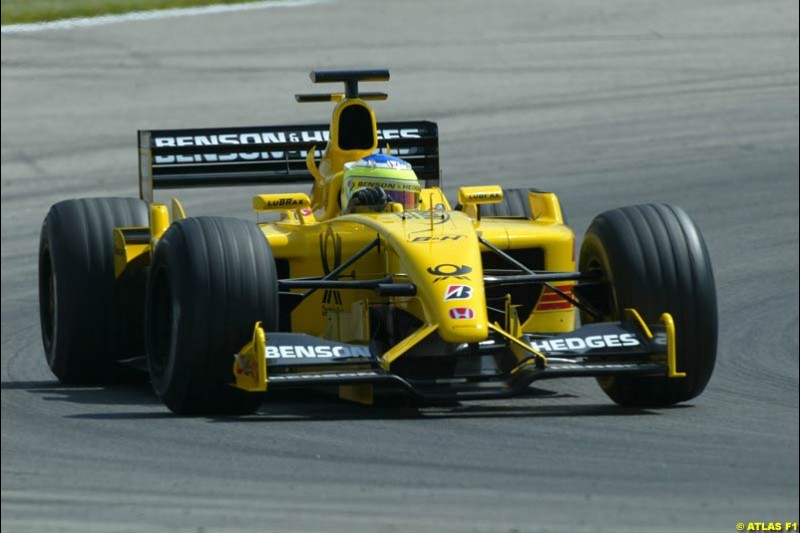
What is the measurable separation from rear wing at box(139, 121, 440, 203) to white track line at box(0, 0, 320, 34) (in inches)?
548

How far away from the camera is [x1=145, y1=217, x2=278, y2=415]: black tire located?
33.4 feet

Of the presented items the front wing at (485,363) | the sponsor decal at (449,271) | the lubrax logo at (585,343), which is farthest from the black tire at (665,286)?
the sponsor decal at (449,271)

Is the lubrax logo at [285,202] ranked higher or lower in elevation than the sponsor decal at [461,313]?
higher

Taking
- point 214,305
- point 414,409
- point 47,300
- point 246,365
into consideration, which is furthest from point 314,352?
point 47,300

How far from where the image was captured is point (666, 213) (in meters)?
10.9

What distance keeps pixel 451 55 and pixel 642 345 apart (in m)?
16.6

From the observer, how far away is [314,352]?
10.1 metres

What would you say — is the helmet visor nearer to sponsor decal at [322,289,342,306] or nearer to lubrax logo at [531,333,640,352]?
sponsor decal at [322,289,342,306]

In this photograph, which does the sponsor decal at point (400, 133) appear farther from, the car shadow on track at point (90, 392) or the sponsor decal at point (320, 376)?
the sponsor decal at point (320, 376)

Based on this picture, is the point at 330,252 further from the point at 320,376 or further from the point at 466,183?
the point at 466,183

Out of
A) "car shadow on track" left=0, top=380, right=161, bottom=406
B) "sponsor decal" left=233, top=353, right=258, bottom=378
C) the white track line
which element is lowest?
"car shadow on track" left=0, top=380, right=161, bottom=406

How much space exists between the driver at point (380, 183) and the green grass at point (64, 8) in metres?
16.4

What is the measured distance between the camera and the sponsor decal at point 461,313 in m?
10.0

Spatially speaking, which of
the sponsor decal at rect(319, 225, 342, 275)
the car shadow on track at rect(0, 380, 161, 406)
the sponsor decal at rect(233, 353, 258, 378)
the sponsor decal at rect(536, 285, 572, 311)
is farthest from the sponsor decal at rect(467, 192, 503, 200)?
the sponsor decal at rect(233, 353, 258, 378)
